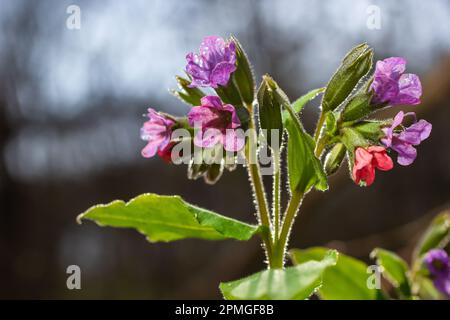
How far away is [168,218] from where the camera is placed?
808 millimetres

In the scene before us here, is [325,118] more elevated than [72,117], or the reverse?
[72,117]

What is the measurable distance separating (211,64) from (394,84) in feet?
0.79

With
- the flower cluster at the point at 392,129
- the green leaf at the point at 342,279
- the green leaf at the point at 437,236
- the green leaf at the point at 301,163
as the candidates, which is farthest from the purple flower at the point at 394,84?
the green leaf at the point at 437,236

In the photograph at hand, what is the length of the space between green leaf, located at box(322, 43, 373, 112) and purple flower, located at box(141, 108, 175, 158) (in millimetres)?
218

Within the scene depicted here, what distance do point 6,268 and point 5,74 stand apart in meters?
2.12

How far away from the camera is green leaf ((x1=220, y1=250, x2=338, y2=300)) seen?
0.53m

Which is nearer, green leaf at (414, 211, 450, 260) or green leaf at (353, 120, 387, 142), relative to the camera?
green leaf at (353, 120, 387, 142)

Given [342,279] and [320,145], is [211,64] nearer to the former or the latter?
[320,145]

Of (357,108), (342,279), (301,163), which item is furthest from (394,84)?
(342,279)

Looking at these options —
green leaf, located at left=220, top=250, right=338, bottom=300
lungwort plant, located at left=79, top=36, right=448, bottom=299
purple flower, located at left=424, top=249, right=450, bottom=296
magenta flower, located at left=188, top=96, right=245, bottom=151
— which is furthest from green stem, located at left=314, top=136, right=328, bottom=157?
purple flower, located at left=424, top=249, right=450, bottom=296

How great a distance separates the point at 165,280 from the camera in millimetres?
8062

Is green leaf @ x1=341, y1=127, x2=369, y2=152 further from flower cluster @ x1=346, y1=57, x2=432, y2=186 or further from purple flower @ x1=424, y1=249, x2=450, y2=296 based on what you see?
purple flower @ x1=424, y1=249, x2=450, y2=296
